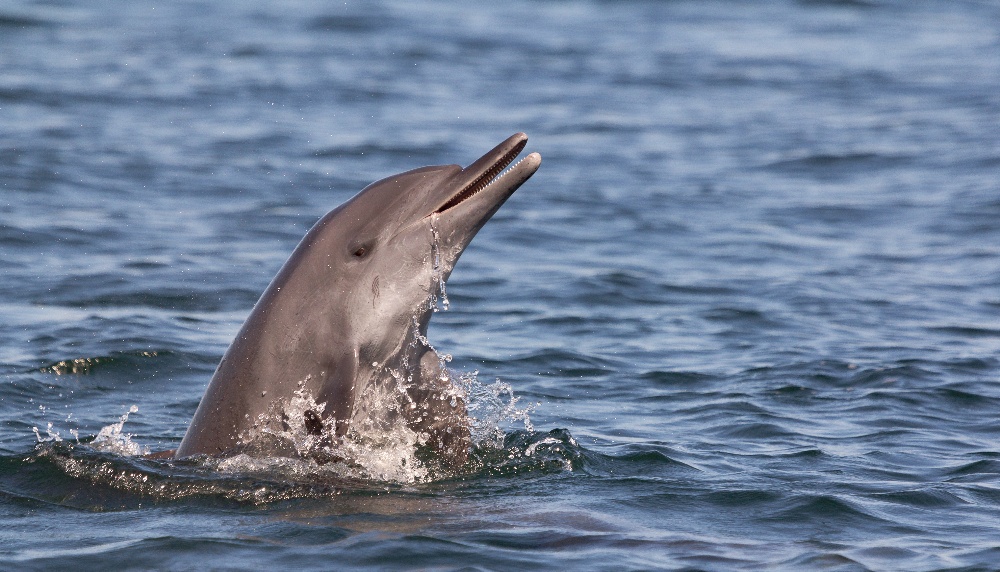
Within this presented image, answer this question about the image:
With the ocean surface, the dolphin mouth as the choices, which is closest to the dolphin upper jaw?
the dolphin mouth

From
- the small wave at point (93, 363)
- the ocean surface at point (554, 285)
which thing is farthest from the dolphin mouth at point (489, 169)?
the small wave at point (93, 363)

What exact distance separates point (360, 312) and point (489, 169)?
1.06 m

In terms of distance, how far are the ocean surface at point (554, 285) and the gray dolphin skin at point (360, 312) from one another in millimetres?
341

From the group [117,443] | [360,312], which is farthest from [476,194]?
Result: [117,443]

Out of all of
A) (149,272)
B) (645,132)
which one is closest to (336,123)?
(645,132)

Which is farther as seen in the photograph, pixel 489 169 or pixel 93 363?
pixel 93 363

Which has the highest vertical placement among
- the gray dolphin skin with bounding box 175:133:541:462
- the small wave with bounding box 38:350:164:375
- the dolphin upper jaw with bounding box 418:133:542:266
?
the dolphin upper jaw with bounding box 418:133:542:266

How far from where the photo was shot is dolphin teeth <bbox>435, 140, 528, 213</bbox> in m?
7.79

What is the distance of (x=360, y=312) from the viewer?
7668 mm

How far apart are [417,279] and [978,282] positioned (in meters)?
8.89

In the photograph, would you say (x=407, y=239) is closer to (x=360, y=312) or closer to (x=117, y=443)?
(x=360, y=312)

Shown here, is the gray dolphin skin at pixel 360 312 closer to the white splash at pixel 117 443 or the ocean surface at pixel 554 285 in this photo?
the ocean surface at pixel 554 285

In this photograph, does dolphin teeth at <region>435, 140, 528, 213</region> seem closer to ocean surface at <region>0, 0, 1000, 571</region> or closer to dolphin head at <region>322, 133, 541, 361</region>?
dolphin head at <region>322, 133, 541, 361</region>

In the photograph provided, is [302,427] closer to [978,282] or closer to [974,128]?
[978,282]
